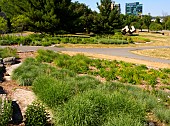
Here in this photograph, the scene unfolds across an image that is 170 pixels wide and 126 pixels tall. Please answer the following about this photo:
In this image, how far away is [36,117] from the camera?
20.8ft

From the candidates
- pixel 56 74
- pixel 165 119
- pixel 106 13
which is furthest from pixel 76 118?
pixel 106 13

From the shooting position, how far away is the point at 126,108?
6.47m

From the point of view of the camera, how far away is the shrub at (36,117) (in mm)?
6309

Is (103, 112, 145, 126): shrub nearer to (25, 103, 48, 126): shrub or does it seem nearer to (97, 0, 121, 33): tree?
(25, 103, 48, 126): shrub

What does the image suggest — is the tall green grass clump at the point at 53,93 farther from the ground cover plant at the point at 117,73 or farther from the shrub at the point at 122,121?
the ground cover plant at the point at 117,73

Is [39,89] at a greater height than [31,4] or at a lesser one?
lesser

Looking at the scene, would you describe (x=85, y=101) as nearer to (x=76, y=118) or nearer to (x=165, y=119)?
(x=76, y=118)

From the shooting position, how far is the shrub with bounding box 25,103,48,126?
6309mm

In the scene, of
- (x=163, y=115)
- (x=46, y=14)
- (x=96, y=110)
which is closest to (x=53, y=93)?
(x=96, y=110)

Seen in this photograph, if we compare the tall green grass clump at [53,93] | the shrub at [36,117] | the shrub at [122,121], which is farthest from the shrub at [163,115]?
the shrub at [36,117]

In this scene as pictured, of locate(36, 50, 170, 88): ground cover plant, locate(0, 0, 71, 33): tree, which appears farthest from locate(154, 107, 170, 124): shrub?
locate(0, 0, 71, 33): tree

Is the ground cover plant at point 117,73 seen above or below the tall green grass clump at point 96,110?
below

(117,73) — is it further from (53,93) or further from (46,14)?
(46,14)

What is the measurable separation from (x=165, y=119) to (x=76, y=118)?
257 cm
